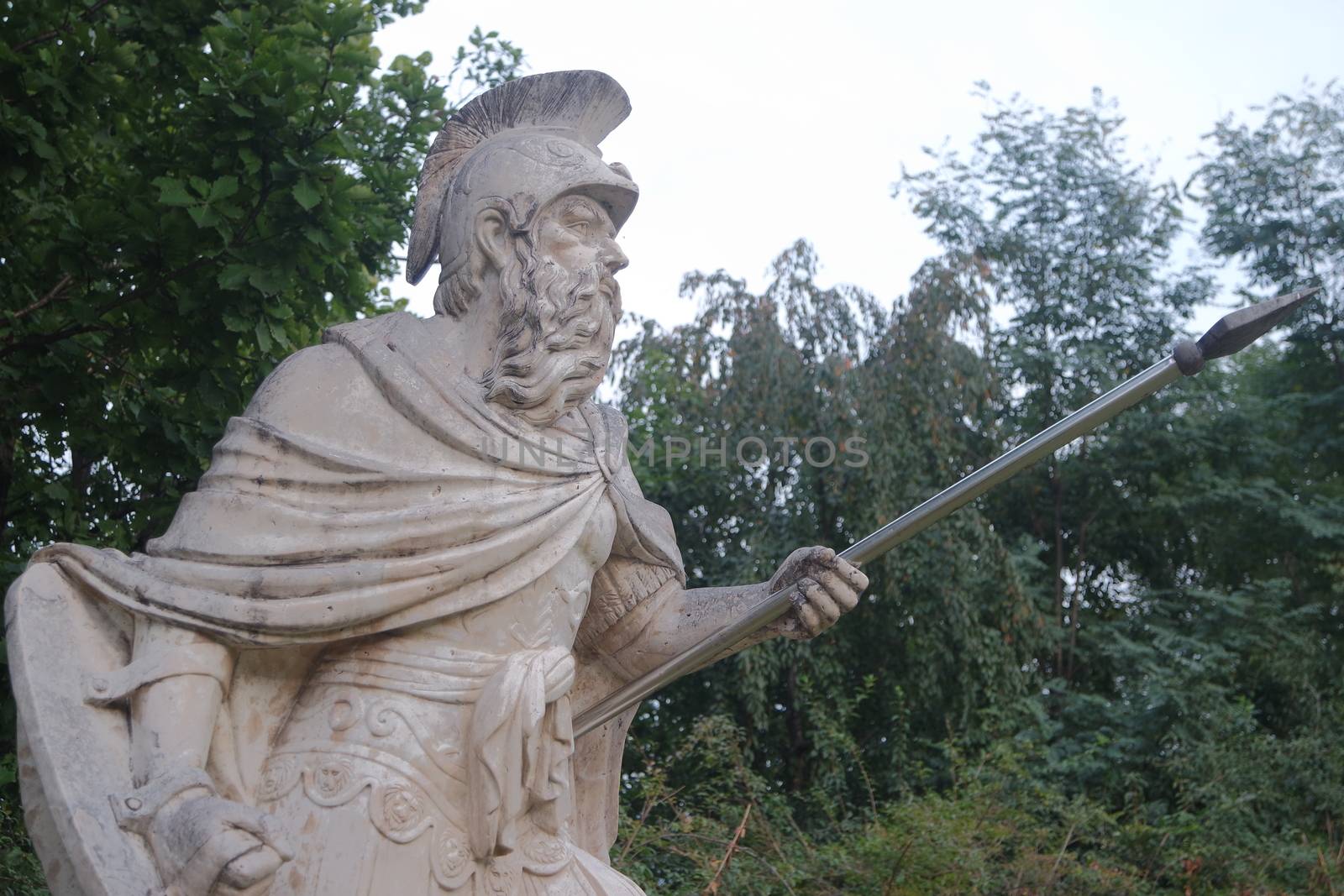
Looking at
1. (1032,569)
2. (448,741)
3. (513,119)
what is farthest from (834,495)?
(448,741)

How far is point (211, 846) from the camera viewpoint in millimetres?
3188

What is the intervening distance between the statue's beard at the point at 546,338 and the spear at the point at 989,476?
72cm

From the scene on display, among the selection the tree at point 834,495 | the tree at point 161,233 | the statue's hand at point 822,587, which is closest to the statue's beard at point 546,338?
the statue's hand at point 822,587

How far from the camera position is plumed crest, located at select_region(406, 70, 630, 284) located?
14.6 feet

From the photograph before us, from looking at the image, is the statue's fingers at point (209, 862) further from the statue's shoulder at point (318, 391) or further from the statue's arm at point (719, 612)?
the statue's arm at point (719, 612)

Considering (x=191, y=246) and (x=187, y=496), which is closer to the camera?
(x=187, y=496)

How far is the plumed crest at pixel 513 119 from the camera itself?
4461 millimetres

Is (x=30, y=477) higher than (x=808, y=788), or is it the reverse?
(x=30, y=477)

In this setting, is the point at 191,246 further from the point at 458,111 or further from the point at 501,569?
the point at 501,569

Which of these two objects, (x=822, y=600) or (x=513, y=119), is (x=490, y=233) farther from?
(x=822, y=600)

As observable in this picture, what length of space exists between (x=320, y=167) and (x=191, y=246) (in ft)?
2.24

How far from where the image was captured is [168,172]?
8188mm

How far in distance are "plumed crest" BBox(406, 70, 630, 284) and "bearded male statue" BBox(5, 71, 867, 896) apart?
0.02m

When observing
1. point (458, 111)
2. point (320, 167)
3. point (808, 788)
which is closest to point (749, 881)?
point (808, 788)
